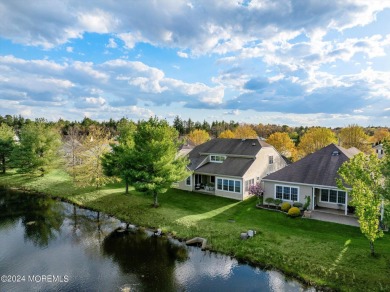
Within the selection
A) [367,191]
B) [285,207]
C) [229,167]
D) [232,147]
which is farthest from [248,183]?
[367,191]

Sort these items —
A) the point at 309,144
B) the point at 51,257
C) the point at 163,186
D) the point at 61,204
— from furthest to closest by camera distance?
the point at 309,144, the point at 61,204, the point at 163,186, the point at 51,257

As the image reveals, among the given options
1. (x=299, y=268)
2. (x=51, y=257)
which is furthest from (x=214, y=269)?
(x=51, y=257)

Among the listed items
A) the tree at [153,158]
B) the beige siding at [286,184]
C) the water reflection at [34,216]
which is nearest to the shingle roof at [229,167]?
the beige siding at [286,184]

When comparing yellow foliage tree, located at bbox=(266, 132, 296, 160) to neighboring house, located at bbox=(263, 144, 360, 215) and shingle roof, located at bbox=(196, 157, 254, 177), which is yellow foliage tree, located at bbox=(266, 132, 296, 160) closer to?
shingle roof, located at bbox=(196, 157, 254, 177)

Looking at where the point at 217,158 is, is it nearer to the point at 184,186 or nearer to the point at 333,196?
the point at 184,186

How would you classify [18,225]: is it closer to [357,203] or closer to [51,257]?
[51,257]
